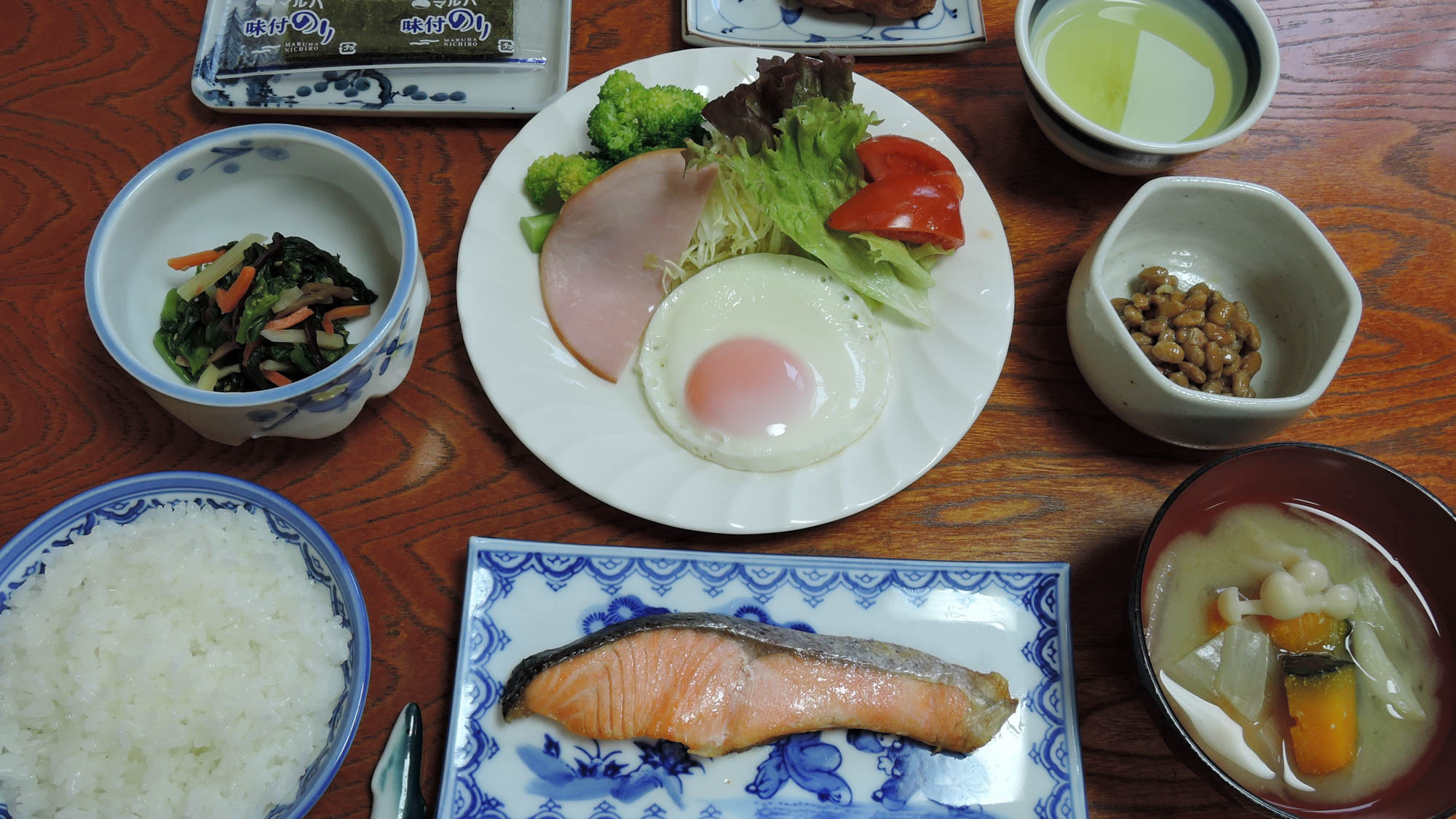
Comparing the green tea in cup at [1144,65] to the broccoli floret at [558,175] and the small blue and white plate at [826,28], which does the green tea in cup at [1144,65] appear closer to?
the small blue and white plate at [826,28]

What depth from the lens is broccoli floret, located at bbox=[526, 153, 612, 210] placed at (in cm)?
217

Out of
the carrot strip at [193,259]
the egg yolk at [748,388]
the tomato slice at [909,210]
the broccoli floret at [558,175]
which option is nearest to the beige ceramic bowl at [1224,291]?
the tomato slice at [909,210]

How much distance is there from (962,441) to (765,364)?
1.84ft

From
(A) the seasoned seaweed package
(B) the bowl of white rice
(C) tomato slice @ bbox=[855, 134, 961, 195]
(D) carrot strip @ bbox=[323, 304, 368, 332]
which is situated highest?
(A) the seasoned seaweed package

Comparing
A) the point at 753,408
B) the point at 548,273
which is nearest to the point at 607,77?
the point at 548,273

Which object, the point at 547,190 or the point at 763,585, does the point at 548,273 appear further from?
the point at 763,585

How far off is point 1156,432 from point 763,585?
3.35ft

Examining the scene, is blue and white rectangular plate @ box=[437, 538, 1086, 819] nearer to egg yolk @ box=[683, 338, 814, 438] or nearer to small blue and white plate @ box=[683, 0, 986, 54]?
egg yolk @ box=[683, 338, 814, 438]

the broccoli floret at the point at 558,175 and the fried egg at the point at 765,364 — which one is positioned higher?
the broccoli floret at the point at 558,175

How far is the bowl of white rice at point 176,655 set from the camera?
1665 mm

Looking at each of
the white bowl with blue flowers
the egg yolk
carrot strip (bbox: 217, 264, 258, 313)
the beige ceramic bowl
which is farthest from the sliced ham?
the beige ceramic bowl

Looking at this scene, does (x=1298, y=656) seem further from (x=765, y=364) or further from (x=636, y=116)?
(x=636, y=116)

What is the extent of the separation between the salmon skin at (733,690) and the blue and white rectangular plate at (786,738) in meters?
0.06

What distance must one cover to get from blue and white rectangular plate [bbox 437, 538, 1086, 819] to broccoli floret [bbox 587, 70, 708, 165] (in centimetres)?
105
